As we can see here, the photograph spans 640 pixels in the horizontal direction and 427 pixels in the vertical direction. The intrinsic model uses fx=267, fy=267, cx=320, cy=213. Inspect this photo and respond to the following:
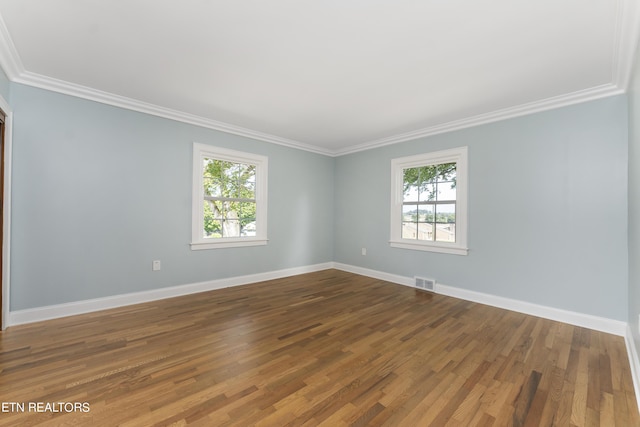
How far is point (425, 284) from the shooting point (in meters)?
4.04

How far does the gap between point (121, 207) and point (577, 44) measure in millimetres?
4713

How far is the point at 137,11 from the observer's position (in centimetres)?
180

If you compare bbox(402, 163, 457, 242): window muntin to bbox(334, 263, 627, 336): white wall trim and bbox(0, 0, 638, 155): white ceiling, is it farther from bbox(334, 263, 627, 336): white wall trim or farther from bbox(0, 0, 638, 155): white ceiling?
bbox(0, 0, 638, 155): white ceiling

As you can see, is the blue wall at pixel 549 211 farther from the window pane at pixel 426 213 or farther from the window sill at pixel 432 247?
the window pane at pixel 426 213

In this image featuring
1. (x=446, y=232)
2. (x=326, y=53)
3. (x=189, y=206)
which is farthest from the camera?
(x=446, y=232)

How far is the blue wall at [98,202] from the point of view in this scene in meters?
2.73

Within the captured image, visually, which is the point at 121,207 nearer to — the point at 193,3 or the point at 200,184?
the point at 200,184

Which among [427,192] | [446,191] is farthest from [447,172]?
[427,192]

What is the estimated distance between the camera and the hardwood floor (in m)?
1.53

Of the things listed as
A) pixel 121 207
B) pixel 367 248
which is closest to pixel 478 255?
pixel 367 248

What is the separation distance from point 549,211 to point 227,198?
4.25 m

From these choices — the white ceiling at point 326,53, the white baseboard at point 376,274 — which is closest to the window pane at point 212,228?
the white ceiling at point 326,53

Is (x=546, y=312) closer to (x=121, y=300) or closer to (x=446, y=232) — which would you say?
(x=446, y=232)

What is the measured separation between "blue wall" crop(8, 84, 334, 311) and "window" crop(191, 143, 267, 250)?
131mm
